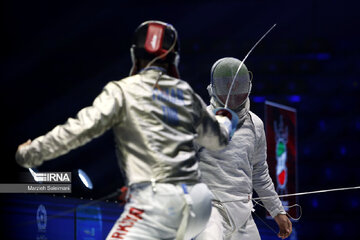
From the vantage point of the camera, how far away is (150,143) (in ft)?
6.15

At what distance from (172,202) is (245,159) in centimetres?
103

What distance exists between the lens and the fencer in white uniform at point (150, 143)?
183cm

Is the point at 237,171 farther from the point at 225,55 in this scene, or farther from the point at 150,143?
the point at 225,55

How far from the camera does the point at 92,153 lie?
6.26m

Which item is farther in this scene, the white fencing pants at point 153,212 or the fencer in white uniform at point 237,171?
the fencer in white uniform at point 237,171

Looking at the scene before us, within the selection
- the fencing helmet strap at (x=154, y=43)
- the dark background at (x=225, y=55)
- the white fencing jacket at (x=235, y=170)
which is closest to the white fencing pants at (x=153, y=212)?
the fencing helmet strap at (x=154, y=43)

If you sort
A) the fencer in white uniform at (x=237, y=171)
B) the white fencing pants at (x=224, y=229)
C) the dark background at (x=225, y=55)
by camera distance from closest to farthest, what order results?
1. the white fencing pants at (x=224, y=229)
2. the fencer in white uniform at (x=237, y=171)
3. the dark background at (x=225, y=55)

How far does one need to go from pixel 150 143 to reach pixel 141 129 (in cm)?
5

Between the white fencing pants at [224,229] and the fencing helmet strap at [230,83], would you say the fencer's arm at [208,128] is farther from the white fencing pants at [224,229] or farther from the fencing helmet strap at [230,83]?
the fencing helmet strap at [230,83]

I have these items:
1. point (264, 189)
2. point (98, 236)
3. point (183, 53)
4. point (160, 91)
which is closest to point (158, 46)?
point (160, 91)

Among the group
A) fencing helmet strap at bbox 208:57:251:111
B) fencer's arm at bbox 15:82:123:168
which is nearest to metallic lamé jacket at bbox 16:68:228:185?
fencer's arm at bbox 15:82:123:168

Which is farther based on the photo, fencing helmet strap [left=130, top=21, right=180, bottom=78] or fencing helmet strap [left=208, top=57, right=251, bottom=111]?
fencing helmet strap [left=208, top=57, right=251, bottom=111]

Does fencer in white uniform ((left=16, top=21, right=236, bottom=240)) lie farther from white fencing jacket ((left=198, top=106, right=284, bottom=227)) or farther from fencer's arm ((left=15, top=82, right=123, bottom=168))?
white fencing jacket ((left=198, top=106, right=284, bottom=227))

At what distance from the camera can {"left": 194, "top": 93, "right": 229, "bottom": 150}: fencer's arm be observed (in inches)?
80.3
